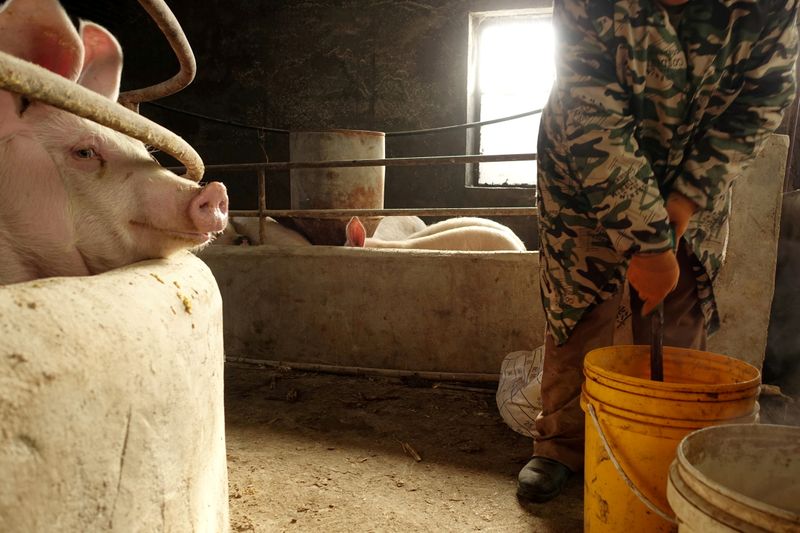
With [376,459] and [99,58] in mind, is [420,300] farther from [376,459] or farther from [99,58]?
[99,58]

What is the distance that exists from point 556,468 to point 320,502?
0.87 meters

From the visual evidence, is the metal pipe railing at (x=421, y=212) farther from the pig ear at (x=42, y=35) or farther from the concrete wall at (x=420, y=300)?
the pig ear at (x=42, y=35)

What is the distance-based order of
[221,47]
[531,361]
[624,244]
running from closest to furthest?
[624,244]
[531,361]
[221,47]

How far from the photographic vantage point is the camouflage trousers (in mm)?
1967

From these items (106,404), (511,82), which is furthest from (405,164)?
(511,82)

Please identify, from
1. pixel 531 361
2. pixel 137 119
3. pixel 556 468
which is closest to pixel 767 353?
pixel 531 361

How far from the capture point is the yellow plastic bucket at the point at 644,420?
139 centimetres

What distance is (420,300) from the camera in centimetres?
349

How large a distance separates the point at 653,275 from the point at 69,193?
152 centimetres

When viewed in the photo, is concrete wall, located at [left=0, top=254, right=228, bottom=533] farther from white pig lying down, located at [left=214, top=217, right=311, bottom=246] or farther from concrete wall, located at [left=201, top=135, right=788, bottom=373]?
white pig lying down, located at [left=214, top=217, right=311, bottom=246]

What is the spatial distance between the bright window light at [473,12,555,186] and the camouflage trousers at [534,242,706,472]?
5.43m

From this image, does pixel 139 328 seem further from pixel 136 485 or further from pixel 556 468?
pixel 556 468

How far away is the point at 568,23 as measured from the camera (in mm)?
1661

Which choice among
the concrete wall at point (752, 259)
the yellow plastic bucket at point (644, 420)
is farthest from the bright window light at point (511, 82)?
the yellow plastic bucket at point (644, 420)
